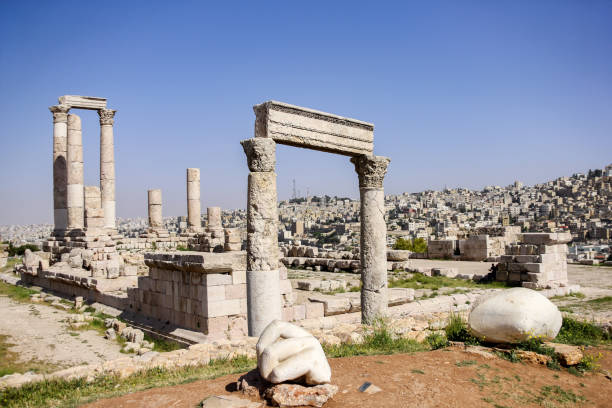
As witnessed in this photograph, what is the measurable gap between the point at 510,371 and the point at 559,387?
58 centimetres

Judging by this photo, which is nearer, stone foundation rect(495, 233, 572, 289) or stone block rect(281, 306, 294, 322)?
stone block rect(281, 306, 294, 322)

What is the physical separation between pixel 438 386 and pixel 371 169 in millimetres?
5057

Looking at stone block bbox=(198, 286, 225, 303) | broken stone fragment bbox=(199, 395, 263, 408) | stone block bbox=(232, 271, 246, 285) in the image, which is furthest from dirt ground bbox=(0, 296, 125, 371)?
broken stone fragment bbox=(199, 395, 263, 408)

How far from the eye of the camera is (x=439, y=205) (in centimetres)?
10150

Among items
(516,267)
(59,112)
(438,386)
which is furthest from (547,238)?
(59,112)

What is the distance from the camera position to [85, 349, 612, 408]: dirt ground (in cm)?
525

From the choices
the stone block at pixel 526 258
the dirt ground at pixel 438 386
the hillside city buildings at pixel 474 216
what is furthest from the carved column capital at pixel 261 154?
the hillside city buildings at pixel 474 216

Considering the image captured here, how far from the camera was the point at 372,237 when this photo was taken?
32.3ft

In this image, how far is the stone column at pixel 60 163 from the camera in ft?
86.2

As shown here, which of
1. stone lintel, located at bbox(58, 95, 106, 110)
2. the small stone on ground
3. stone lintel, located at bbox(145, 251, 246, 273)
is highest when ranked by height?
stone lintel, located at bbox(58, 95, 106, 110)

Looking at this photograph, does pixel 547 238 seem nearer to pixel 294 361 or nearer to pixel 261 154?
pixel 261 154

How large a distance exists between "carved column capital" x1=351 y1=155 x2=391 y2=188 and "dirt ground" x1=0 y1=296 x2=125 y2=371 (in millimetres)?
6309

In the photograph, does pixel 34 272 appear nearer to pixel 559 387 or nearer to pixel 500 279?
pixel 500 279

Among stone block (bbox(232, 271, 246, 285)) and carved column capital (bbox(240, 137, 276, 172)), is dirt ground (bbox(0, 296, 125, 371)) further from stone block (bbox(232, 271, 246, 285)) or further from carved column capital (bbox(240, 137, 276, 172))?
carved column capital (bbox(240, 137, 276, 172))
